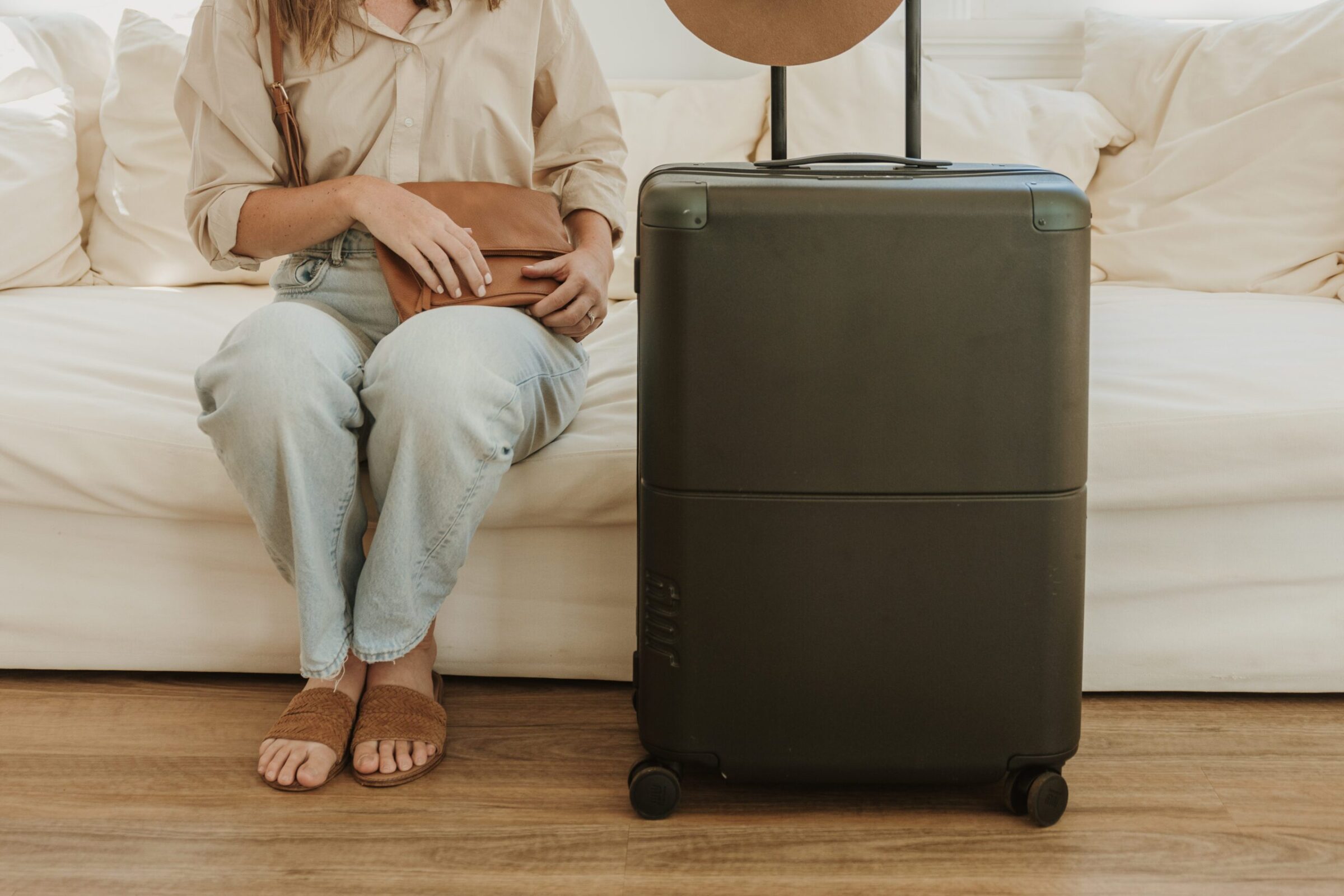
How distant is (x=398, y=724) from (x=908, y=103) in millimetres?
760

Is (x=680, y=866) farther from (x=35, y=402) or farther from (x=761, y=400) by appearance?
(x=35, y=402)

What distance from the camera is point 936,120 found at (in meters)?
1.62

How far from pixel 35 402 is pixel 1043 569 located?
104cm

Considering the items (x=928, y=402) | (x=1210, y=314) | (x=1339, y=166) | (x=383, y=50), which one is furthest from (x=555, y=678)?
(x=1339, y=166)

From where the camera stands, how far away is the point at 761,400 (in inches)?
33.9

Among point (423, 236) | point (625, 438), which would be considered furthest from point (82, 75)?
point (625, 438)

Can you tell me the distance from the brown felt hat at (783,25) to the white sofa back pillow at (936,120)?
2.14 ft

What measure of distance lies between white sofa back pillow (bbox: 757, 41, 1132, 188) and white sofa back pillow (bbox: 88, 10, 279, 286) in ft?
2.98

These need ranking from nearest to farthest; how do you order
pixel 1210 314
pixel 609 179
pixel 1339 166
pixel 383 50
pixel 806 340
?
pixel 806 340, pixel 383 50, pixel 609 179, pixel 1210 314, pixel 1339 166

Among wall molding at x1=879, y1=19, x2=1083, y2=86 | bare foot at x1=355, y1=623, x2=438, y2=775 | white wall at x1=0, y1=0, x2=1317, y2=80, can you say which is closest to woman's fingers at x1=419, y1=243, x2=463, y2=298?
bare foot at x1=355, y1=623, x2=438, y2=775

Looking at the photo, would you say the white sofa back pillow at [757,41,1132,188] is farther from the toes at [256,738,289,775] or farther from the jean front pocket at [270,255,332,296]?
the toes at [256,738,289,775]

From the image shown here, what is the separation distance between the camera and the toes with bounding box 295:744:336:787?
0.99 metres

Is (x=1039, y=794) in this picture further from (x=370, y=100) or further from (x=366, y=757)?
(x=370, y=100)

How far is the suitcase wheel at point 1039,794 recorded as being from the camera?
92 cm
